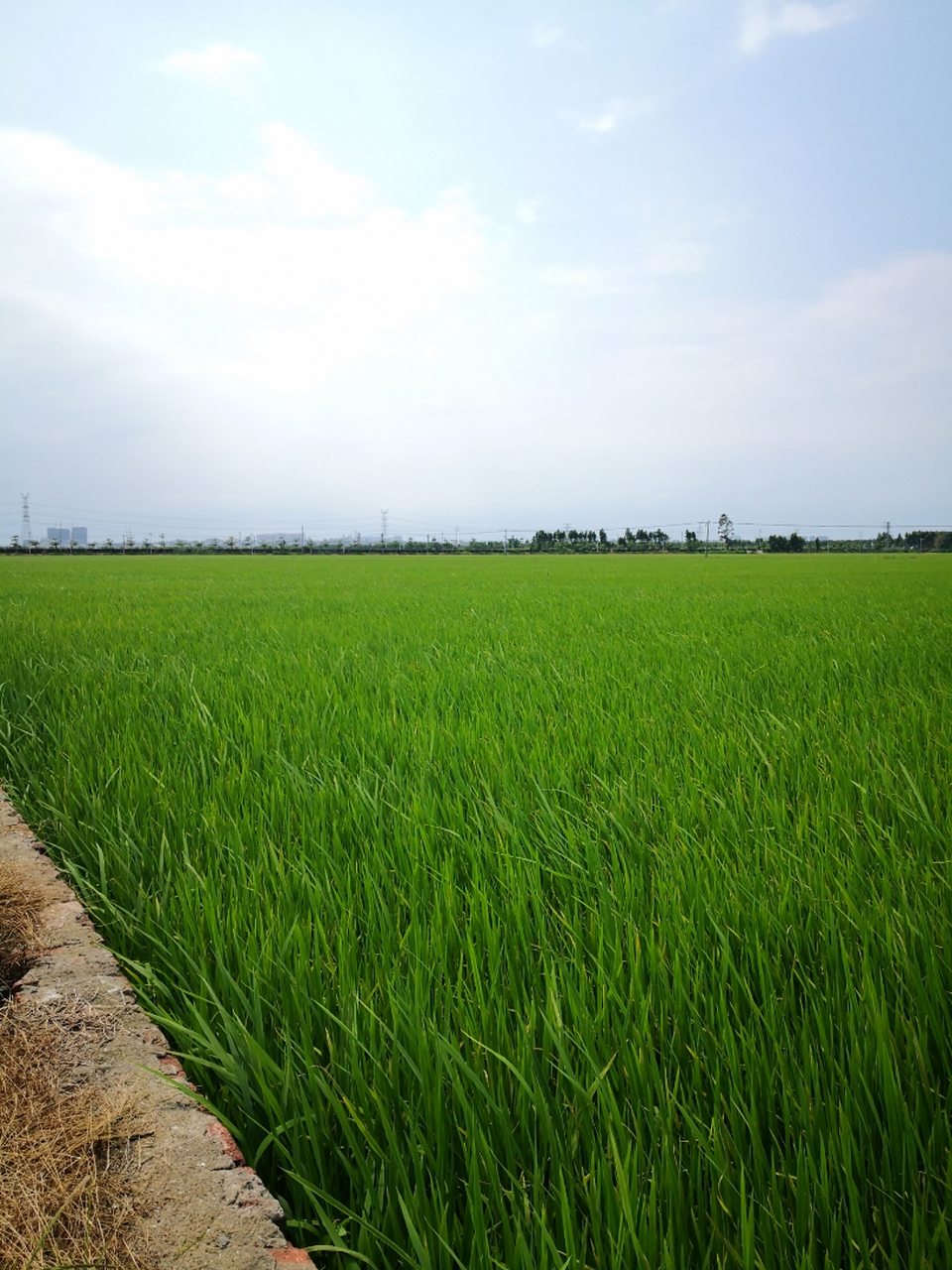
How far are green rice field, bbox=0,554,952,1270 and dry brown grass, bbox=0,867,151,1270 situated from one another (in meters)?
0.16

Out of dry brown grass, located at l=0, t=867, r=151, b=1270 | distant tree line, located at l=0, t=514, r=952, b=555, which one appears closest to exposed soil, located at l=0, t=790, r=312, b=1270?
dry brown grass, located at l=0, t=867, r=151, b=1270

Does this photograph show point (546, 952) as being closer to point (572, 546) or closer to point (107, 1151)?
point (107, 1151)

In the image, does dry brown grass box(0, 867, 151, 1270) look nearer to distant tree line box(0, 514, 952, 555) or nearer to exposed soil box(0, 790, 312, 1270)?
exposed soil box(0, 790, 312, 1270)

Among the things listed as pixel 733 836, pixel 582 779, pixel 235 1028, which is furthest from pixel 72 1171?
pixel 582 779

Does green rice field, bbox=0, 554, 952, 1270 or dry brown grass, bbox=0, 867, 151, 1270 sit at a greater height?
green rice field, bbox=0, 554, 952, 1270

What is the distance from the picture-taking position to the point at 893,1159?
90 cm

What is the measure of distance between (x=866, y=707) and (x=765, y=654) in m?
1.67

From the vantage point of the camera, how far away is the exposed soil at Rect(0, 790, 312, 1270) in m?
0.82

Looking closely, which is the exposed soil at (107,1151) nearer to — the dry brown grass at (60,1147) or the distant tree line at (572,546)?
the dry brown grass at (60,1147)

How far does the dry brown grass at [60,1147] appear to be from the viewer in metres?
0.82

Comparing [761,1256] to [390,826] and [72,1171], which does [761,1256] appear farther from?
[390,826]

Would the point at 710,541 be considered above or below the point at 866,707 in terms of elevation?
above

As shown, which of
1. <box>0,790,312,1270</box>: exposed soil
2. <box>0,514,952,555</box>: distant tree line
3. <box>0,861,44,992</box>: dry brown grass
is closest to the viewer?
<box>0,790,312,1270</box>: exposed soil

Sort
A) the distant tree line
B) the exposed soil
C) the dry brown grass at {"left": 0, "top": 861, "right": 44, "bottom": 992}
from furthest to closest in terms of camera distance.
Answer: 1. the distant tree line
2. the dry brown grass at {"left": 0, "top": 861, "right": 44, "bottom": 992}
3. the exposed soil
